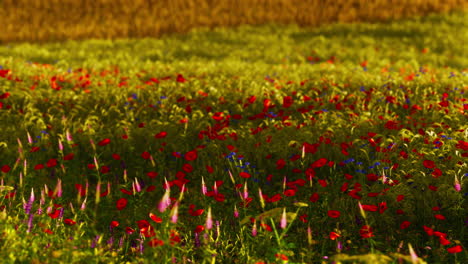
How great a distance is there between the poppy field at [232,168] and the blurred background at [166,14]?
7684 millimetres

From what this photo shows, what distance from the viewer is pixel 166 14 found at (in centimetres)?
1641

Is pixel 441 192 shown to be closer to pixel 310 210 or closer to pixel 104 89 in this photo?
pixel 310 210

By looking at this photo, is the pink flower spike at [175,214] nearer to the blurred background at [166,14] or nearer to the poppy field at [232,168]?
the poppy field at [232,168]

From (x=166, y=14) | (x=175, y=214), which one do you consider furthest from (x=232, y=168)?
(x=166, y=14)

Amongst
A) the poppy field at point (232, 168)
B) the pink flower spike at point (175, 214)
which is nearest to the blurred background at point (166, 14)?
the poppy field at point (232, 168)

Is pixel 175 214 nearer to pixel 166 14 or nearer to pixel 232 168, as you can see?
pixel 232 168

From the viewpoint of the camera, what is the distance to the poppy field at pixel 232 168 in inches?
105

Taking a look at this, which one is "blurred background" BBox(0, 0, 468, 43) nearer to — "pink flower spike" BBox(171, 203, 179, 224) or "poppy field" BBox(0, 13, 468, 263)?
"poppy field" BBox(0, 13, 468, 263)

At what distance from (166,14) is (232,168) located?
13637 mm

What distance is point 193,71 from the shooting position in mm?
7680

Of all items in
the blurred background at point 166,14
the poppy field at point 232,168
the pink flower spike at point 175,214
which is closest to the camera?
the pink flower spike at point 175,214

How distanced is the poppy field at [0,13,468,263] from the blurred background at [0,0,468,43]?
7.68 m

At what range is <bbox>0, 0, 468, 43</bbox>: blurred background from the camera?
15.3 metres

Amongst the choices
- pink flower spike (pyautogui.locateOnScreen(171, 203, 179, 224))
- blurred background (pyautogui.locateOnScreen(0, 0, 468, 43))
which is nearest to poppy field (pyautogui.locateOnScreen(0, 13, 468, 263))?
pink flower spike (pyautogui.locateOnScreen(171, 203, 179, 224))
